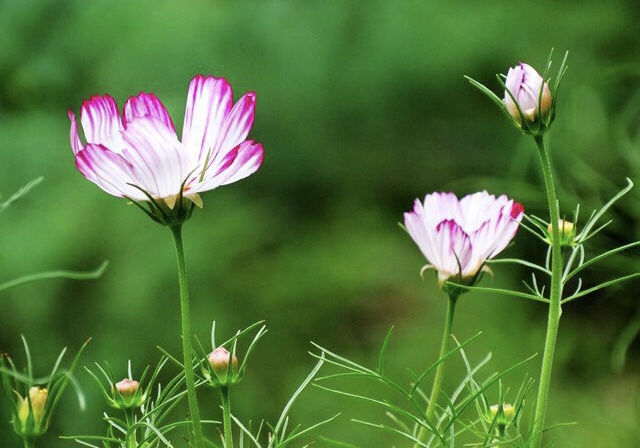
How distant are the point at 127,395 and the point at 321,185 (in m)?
0.97

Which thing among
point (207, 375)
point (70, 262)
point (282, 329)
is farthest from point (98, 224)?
point (207, 375)

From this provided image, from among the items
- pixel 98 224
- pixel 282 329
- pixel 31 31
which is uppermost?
pixel 31 31

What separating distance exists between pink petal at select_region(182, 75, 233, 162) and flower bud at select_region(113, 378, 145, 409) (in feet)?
0.24

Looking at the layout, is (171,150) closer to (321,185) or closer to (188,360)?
(188,360)

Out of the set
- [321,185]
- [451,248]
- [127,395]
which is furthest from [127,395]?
[321,185]

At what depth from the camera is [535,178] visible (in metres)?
1.23

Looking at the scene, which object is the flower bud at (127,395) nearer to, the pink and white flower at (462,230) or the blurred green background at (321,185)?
the pink and white flower at (462,230)

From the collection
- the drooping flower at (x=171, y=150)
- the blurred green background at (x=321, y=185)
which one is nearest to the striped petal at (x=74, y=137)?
the drooping flower at (x=171, y=150)

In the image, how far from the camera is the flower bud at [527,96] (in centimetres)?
28

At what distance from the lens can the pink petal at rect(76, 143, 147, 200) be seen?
27 centimetres

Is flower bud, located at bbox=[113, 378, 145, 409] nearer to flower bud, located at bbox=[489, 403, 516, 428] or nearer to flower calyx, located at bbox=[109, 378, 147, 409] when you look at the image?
flower calyx, located at bbox=[109, 378, 147, 409]

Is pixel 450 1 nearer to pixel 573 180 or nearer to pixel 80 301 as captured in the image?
pixel 573 180

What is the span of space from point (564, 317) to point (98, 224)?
0.54m

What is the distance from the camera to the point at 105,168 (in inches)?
10.6
